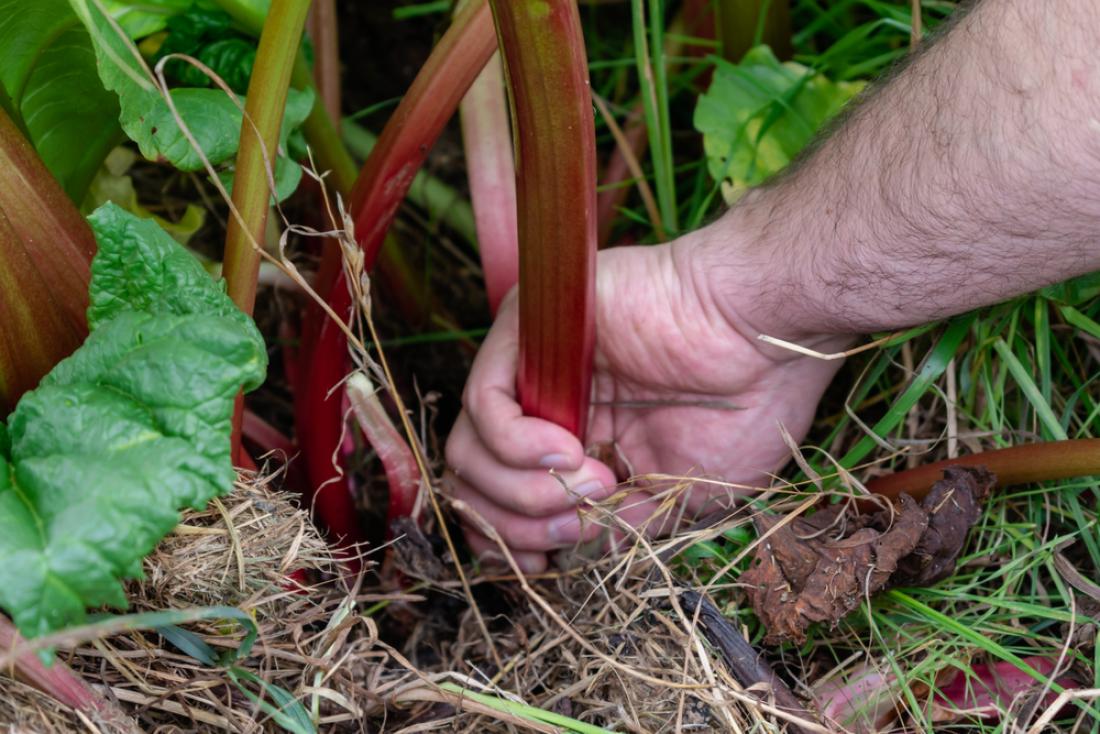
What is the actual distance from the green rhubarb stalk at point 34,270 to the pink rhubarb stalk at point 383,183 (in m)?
0.29

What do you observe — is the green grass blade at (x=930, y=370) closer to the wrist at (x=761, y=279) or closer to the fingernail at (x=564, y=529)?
the wrist at (x=761, y=279)

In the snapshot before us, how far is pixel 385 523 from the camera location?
4.57 feet

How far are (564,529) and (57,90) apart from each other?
2.41 ft

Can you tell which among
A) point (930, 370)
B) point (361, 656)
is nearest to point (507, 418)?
point (361, 656)

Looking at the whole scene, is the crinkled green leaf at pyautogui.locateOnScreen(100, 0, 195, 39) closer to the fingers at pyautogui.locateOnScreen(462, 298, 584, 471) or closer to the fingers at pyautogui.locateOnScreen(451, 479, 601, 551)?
the fingers at pyautogui.locateOnScreen(462, 298, 584, 471)

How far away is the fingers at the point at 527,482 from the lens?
3.90 feet

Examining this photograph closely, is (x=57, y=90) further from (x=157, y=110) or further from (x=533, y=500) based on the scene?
(x=533, y=500)

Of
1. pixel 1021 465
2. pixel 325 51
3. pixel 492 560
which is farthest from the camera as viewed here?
pixel 325 51

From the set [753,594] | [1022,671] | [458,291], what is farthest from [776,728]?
[458,291]

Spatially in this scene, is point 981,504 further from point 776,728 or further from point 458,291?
point 458,291

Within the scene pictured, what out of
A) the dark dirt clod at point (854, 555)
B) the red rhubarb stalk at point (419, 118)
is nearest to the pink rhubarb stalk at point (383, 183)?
the red rhubarb stalk at point (419, 118)

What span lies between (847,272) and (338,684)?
643mm

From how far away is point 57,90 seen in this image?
1134 mm

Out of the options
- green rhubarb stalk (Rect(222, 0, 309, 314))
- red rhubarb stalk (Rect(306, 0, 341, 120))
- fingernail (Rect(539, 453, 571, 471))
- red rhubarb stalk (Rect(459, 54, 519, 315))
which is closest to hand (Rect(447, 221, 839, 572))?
fingernail (Rect(539, 453, 571, 471))
